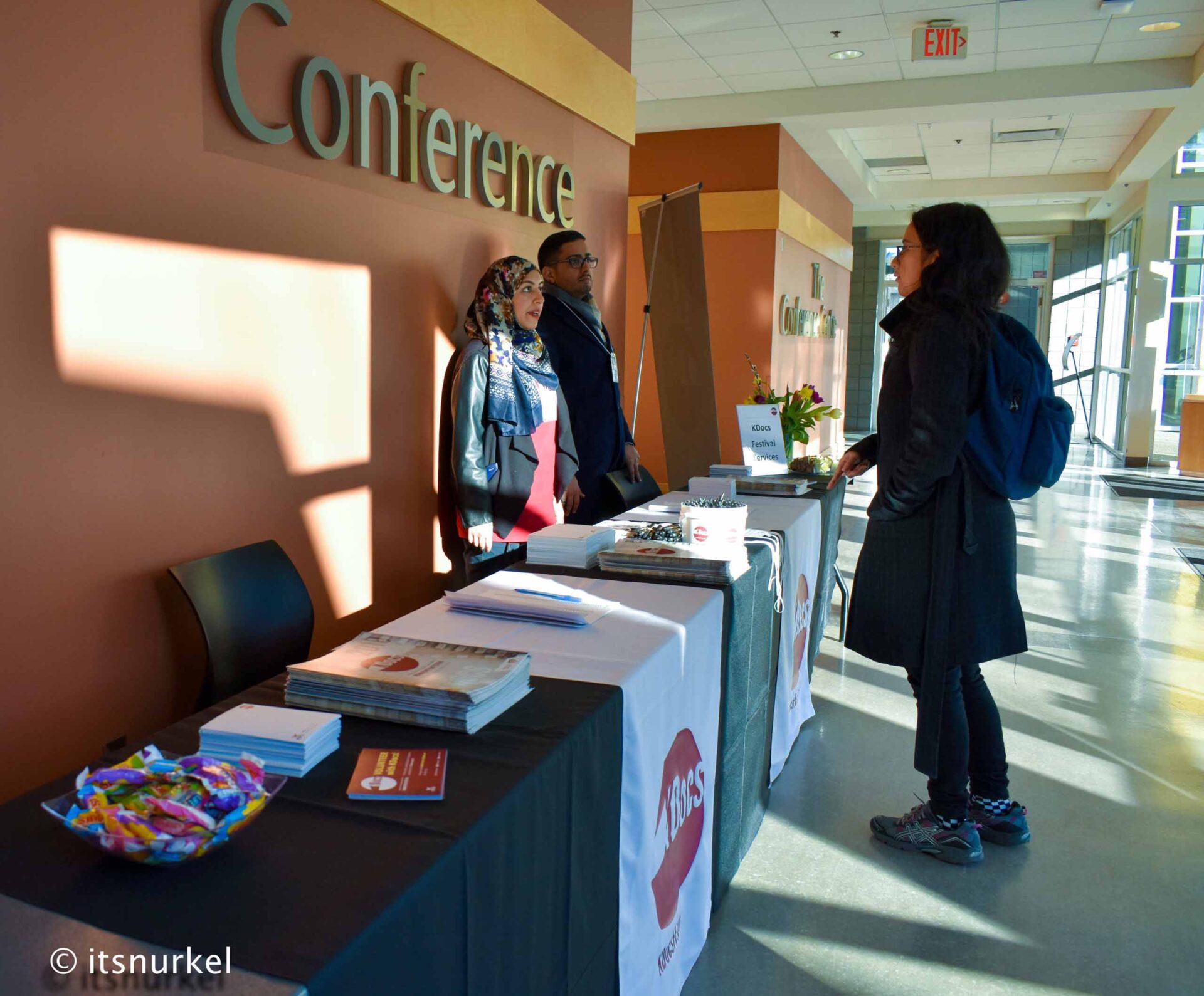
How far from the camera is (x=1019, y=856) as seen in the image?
8.64ft

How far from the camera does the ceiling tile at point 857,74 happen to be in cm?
730

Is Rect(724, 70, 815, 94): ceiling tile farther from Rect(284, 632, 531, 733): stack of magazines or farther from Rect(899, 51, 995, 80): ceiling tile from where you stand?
Rect(284, 632, 531, 733): stack of magazines

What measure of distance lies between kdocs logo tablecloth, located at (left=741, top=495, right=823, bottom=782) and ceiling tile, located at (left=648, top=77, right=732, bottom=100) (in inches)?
207

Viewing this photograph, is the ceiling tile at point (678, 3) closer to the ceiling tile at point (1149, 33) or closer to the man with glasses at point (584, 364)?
the ceiling tile at point (1149, 33)

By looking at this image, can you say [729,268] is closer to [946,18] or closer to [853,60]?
[853,60]

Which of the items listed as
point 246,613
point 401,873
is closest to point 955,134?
point 246,613

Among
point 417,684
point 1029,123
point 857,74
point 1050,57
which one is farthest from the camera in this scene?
point 1029,123

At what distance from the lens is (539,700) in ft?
4.85

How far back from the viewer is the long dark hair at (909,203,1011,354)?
2.30m

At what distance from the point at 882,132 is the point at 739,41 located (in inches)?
150

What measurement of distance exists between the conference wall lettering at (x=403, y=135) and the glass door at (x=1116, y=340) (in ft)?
34.5

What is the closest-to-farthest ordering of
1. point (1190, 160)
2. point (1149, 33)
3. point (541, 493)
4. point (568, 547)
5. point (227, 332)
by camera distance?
point (568, 547) < point (227, 332) < point (541, 493) < point (1149, 33) < point (1190, 160)

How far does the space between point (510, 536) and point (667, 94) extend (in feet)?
19.1

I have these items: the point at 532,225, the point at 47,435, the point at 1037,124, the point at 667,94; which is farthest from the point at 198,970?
the point at 1037,124
